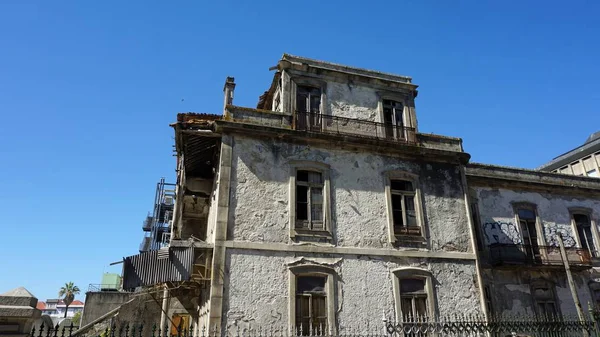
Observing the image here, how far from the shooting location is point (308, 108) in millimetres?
14891

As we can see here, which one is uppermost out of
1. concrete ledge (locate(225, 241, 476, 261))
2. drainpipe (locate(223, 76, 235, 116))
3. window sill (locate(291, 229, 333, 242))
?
drainpipe (locate(223, 76, 235, 116))

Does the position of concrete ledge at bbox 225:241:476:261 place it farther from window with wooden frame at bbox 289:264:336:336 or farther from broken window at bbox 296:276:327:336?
broken window at bbox 296:276:327:336

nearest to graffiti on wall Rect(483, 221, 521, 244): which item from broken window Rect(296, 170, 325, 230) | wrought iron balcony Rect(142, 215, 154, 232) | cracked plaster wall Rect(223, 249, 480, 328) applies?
cracked plaster wall Rect(223, 249, 480, 328)

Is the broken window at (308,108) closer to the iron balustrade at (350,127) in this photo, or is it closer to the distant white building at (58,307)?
the iron balustrade at (350,127)

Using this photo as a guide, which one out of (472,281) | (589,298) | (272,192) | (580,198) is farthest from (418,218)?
(580,198)

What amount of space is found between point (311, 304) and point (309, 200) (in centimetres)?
327

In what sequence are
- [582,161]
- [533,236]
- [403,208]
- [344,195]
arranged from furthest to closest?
1. [582,161]
2. [533,236]
3. [403,208]
4. [344,195]

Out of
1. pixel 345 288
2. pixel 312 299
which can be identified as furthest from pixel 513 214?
pixel 312 299

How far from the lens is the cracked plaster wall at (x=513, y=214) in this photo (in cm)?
1769

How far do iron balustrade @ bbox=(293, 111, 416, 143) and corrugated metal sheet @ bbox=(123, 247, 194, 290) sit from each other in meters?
5.55

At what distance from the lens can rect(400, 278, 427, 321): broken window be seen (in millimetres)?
12844

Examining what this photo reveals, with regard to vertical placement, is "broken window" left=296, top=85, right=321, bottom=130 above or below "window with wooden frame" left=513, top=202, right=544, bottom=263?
above

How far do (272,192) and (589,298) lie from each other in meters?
14.8

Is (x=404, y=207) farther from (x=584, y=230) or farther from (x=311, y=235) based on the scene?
(x=584, y=230)
